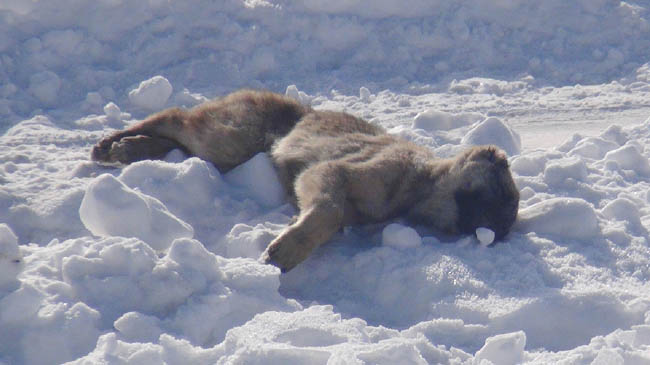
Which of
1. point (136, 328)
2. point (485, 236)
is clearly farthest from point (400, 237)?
point (136, 328)

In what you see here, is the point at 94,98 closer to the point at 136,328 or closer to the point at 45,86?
the point at 45,86

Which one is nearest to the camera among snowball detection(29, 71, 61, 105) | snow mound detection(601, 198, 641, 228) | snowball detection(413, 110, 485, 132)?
snow mound detection(601, 198, 641, 228)

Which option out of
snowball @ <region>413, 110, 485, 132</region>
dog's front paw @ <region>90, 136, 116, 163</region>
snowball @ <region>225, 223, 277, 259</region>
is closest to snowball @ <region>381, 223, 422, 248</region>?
snowball @ <region>225, 223, 277, 259</region>

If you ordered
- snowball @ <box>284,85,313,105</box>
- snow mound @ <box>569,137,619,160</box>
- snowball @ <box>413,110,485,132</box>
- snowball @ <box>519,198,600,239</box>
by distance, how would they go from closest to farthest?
snowball @ <box>519,198,600,239</box> → snow mound @ <box>569,137,619,160</box> → snowball @ <box>413,110,485,132</box> → snowball @ <box>284,85,313,105</box>

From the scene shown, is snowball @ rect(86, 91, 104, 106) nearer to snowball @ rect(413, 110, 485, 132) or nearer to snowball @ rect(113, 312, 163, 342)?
snowball @ rect(413, 110, 485, 132)

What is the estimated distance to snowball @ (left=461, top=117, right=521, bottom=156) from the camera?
713 cm

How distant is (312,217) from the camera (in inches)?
206

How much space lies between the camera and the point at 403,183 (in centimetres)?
592

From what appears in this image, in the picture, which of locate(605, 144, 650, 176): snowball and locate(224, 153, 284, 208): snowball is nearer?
locate(224, 153, 284, 208): snowball

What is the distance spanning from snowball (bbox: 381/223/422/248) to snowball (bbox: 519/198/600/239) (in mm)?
797

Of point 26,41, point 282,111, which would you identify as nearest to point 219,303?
point 282,111

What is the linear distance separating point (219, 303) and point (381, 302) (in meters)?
0.95

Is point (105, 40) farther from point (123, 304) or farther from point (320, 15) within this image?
point (123, 304)

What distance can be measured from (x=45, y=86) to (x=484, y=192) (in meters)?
4.40
